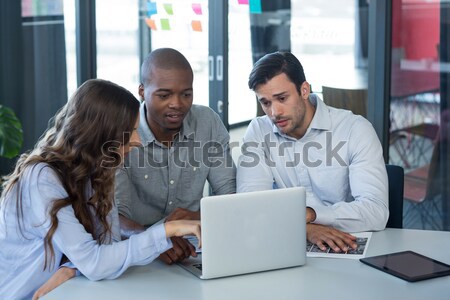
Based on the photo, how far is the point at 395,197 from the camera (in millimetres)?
2643

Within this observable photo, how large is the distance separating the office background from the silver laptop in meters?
1.75

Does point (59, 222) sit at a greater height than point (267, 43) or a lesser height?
lesser

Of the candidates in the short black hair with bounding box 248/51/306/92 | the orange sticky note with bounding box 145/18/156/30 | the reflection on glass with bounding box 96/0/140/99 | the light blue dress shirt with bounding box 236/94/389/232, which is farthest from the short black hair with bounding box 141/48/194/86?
the reflection on glass with bounding box 96/0/140/99

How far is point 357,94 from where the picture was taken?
12.3 ft

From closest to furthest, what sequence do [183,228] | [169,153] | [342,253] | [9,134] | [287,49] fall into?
[183,228]
[342,253]
[169,153]
[287,49]
[9,134]

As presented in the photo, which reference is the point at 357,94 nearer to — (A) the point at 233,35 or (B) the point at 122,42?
(A) the point at 233,35

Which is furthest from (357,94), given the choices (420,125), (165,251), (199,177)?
(165,251)

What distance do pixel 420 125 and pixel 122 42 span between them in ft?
8.51

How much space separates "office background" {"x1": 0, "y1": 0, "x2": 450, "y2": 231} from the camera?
3.59 metres

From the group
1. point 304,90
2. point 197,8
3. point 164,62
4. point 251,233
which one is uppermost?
point 197,8

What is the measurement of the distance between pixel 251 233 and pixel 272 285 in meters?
0.16

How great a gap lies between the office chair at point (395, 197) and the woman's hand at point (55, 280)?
1.25 meters

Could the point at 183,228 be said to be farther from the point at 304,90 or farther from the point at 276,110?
the point at 304,90

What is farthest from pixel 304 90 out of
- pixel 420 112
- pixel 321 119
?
pixel 420 112
